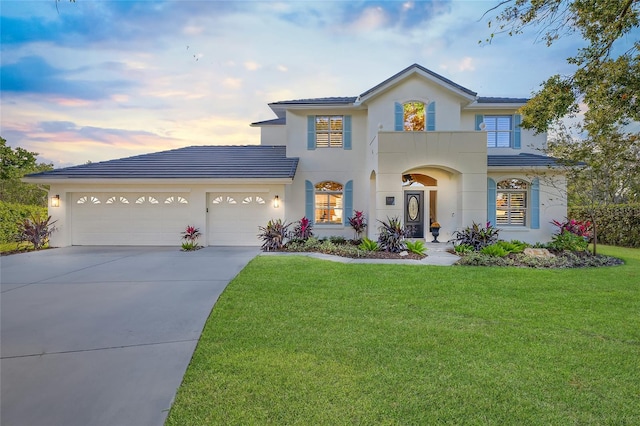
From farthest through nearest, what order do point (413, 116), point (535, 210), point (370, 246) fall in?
point (535, 210) < point (413, 116) < point (370, 246)

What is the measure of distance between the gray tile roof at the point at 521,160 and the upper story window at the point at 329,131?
6290 millimetres

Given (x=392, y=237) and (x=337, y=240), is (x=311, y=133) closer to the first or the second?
(x=337, y=240)

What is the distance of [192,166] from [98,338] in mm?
9960

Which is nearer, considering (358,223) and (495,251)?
(495,251)

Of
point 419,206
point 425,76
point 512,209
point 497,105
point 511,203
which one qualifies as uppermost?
point 425,76

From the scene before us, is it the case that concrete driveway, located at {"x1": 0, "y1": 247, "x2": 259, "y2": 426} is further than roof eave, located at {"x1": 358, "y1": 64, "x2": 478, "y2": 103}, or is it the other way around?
roof eave, located at {"x1": 358, "y1": 64, "x2": 478, "y2": 103}

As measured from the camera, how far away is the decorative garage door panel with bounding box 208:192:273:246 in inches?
495

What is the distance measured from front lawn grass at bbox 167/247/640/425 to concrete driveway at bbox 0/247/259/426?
327 millimetres

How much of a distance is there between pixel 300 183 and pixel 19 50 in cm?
998

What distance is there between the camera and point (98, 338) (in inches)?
153

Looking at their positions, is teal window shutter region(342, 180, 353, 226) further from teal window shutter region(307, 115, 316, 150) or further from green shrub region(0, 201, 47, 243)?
green shrub region(0, 201, 47, 243)

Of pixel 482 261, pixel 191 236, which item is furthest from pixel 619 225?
pixel 191 236

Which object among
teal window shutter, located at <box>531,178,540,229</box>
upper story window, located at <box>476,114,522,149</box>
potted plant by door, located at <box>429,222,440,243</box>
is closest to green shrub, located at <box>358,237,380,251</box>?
potted plant by door, located at <box>429,222,440,243</box>

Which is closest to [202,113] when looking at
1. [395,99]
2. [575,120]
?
[395,99]
